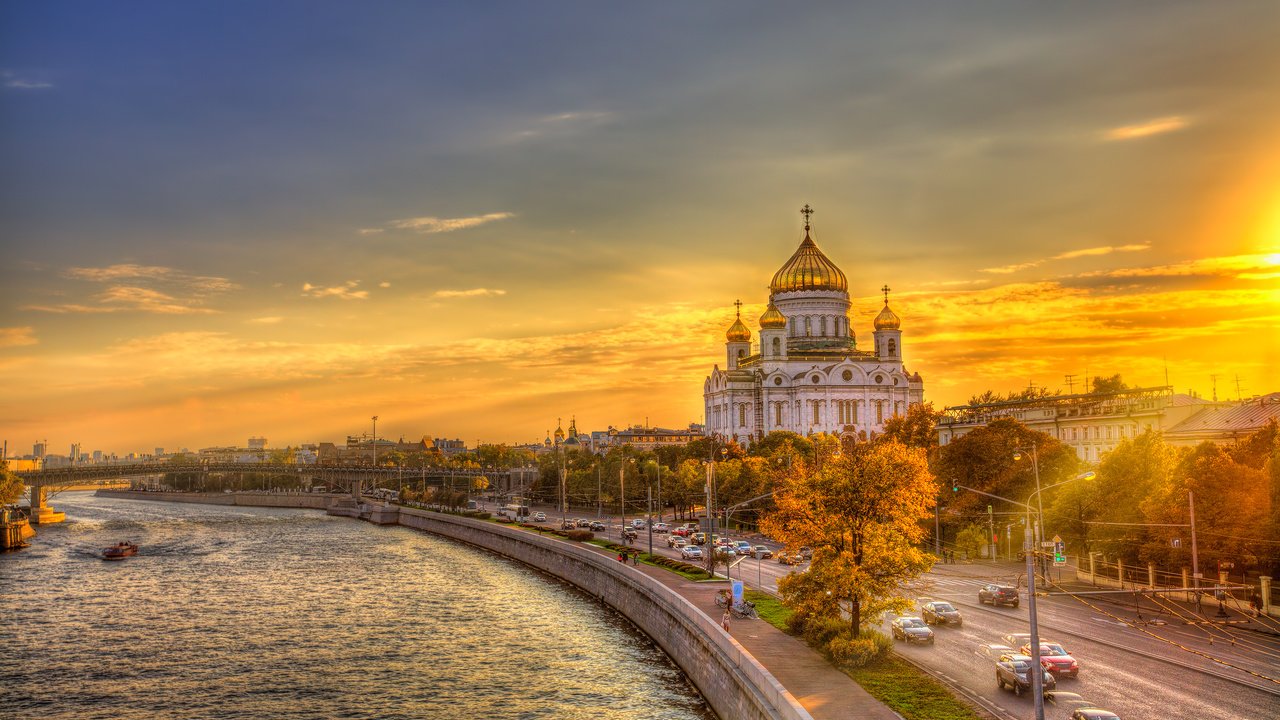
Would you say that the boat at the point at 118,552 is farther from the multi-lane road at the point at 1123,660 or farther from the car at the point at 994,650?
the car at the point at 994,650

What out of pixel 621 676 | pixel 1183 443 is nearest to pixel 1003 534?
pixel 1183 443

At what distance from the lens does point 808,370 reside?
158625 millimetres

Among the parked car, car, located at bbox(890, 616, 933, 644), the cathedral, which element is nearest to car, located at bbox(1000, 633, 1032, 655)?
car, located at bbox(890, 616, 933, 644)

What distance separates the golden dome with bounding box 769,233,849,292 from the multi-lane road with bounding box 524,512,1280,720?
11719 centimetres

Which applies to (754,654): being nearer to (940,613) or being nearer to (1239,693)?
(940,613)

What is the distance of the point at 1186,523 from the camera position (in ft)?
171

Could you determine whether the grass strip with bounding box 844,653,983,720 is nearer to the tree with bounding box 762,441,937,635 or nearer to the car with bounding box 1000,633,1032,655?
the tree with bounding box 762,441,937,635

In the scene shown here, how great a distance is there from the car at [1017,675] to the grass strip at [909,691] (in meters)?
1.97

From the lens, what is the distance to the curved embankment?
32219mm

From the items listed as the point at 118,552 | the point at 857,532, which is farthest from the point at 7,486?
the point at 857,532

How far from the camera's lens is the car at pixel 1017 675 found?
1252 inches

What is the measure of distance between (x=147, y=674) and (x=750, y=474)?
222ft

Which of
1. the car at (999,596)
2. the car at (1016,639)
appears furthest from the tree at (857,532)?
the car at (999,596)

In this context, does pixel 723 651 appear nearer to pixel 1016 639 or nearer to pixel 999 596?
pixel 1016 639
